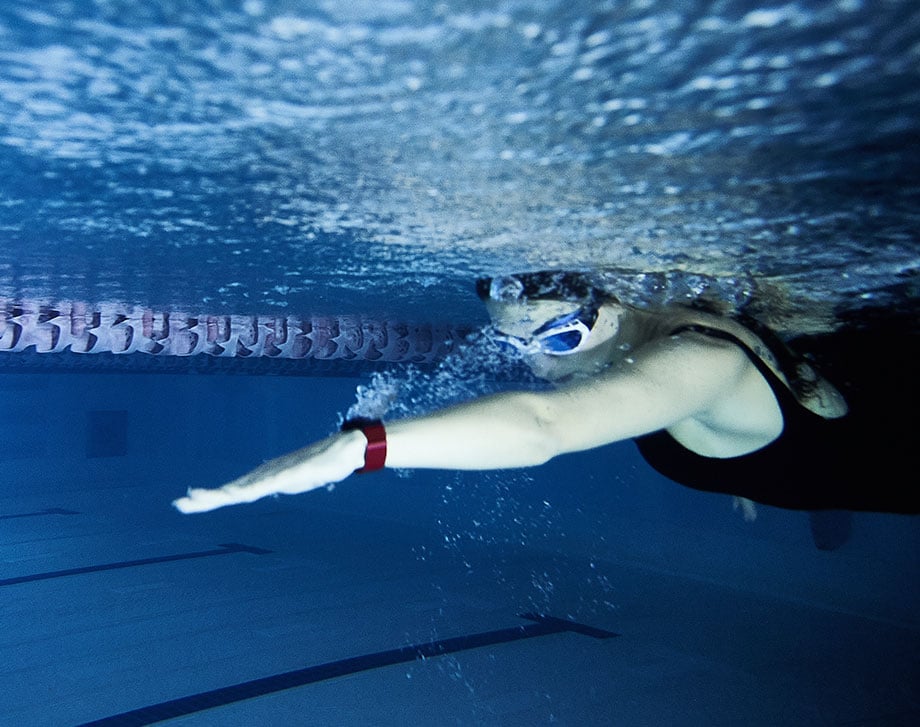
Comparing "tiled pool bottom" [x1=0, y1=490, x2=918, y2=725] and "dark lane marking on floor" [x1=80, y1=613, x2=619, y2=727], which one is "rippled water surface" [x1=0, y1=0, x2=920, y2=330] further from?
"tiled pool bottom" [x1=0, y1=490, x2=918, y2=725]

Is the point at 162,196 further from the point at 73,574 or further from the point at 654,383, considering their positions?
the point at 73,574

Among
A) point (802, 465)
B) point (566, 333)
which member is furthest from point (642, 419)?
point (802, 465)

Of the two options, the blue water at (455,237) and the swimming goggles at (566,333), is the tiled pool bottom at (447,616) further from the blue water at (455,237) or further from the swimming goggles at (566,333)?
the swimming goggles at (566,333)

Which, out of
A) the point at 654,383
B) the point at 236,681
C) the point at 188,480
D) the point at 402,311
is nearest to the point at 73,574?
the point at 236,681

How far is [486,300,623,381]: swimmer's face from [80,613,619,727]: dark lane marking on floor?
2.85 m

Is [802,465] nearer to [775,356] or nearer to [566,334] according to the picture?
[775,356]

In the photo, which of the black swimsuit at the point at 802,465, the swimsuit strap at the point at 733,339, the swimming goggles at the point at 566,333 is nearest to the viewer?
the swimsuit strap at the point at 733,339

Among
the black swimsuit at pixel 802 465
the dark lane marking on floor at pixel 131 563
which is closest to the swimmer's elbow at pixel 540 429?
the black swimsuit at pixel 802 465

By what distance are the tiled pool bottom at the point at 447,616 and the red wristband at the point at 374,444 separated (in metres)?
2.97

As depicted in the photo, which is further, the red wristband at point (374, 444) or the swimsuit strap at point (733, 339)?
the swimsuit strap at point (733, 339)

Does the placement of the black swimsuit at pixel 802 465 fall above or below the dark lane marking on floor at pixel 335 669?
above

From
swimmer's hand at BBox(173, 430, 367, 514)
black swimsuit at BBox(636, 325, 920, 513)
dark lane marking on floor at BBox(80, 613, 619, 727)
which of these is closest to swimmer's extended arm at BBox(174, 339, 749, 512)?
swimmer's hand at BBox(173, 430, 367, 514)

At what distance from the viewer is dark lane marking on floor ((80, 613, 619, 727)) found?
373 centimetres

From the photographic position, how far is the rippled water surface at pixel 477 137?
111 centimetres
